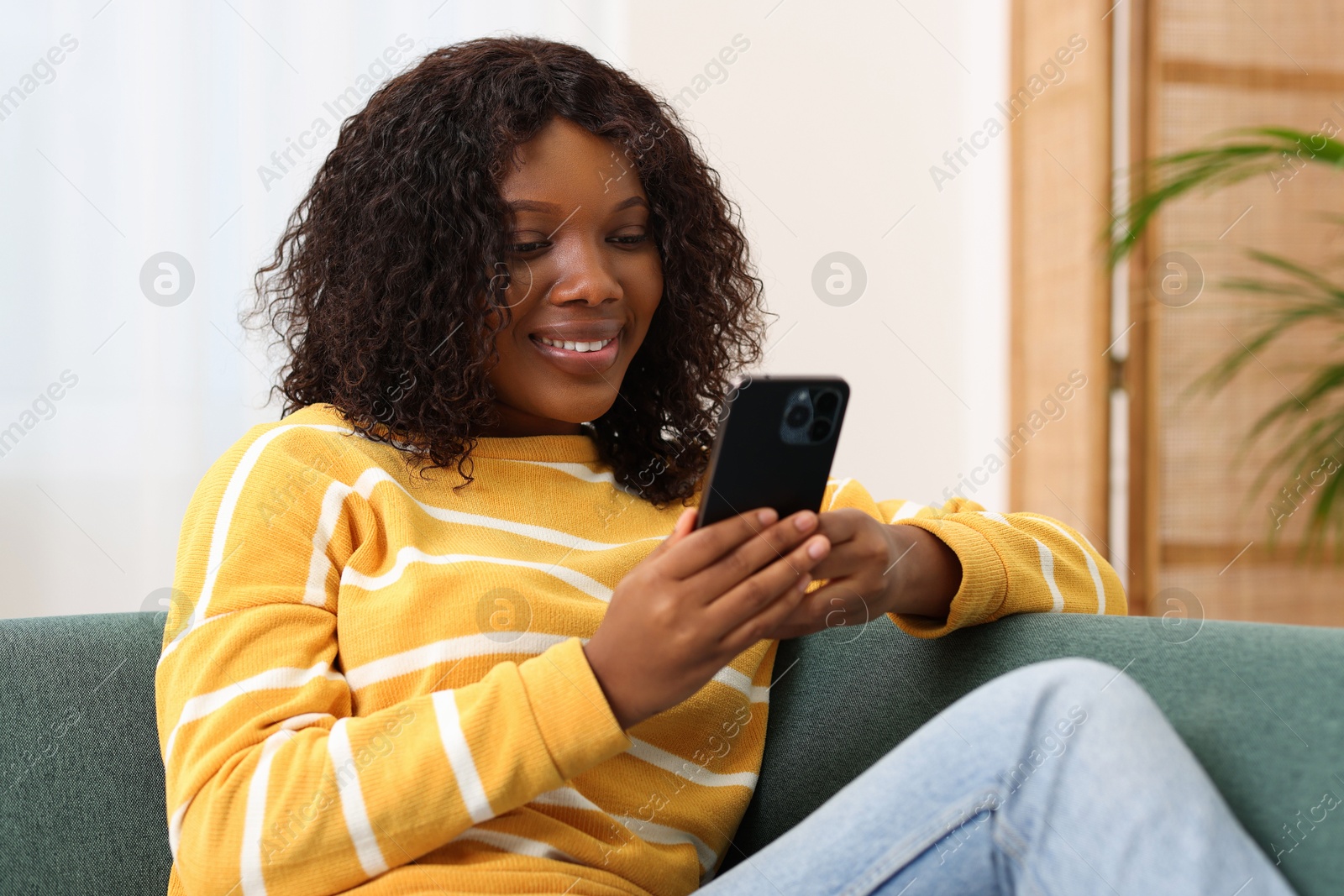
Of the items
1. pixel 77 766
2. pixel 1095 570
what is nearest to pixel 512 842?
pixel 77 766

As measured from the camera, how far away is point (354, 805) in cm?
71

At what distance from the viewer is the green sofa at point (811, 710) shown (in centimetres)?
73

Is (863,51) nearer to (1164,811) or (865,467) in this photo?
(865,467)

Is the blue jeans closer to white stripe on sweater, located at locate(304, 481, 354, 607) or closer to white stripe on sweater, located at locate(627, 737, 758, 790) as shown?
white stripe on sweater, located at locate(627, 737, 758, 790)

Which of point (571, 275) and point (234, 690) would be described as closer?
point (234, 690)

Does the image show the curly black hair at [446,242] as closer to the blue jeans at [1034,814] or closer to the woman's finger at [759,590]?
the woman's finger at [759,590]

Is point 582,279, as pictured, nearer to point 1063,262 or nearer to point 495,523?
point 495,523

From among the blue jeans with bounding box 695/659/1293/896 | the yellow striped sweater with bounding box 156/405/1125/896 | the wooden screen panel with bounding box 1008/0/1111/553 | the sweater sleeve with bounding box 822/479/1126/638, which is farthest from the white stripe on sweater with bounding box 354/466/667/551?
the wooden screen panel with bounding box 1008/0/1111/553

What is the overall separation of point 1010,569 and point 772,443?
316 mm

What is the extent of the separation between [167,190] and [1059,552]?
1504 millimetres

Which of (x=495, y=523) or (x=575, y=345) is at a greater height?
(x=575, y=345)

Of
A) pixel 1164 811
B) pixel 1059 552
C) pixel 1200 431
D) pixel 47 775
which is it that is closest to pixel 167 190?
pixel 47 775

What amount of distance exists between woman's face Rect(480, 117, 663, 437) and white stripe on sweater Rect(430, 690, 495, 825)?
35 cm

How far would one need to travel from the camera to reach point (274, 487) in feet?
2.75
